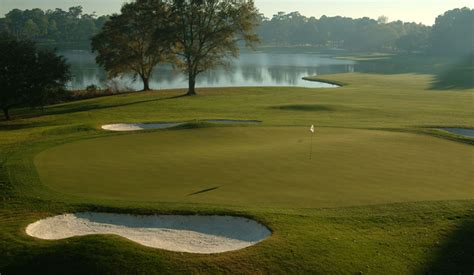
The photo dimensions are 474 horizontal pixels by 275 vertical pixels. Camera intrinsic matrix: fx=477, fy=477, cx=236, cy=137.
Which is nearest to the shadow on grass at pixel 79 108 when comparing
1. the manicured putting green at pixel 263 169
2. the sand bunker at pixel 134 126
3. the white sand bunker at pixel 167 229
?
the sand bunker at pixel 134 126

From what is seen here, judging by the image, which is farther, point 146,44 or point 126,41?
point 146,44

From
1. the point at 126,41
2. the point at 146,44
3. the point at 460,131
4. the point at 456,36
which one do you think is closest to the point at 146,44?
the point at 146,44

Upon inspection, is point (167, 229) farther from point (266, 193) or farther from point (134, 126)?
point (134, 126)

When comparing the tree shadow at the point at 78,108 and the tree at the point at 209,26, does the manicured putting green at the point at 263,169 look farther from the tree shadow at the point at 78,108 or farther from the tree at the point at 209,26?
the tree at the point at 209,26

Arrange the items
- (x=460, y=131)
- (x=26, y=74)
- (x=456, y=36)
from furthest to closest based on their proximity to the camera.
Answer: (x=456, y=36), (x=26, y=74), (x=460, y=131)

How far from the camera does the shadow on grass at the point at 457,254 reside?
36.0 ft

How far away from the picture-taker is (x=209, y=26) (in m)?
A: 54.1

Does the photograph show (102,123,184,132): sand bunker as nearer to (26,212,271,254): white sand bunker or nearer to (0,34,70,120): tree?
(0,34,70,120): tree

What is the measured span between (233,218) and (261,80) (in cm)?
7498

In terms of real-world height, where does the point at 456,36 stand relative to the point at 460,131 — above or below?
above

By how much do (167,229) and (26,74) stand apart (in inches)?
1254

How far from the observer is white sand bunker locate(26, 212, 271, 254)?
12062 millimetres

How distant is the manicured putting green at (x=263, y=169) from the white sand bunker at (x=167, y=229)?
1.00 m

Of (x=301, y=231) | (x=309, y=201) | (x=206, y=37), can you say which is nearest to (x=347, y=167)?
(x=309, y=201)
